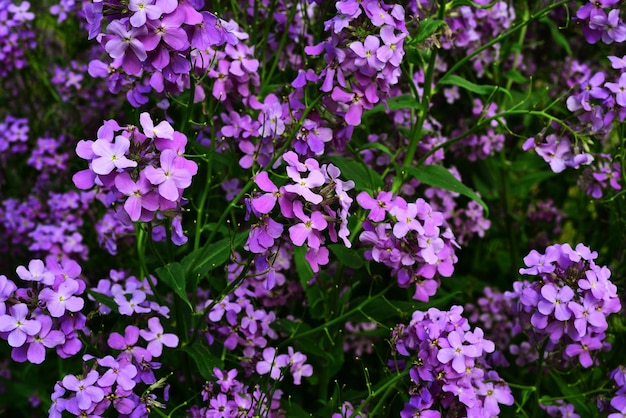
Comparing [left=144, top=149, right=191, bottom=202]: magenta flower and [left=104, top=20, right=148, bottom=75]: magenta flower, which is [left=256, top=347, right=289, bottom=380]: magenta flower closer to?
[left=144, top=149, right=191, bottom=202]: magenta flower

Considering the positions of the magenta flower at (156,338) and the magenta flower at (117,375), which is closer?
the magenta flower at (117,375)

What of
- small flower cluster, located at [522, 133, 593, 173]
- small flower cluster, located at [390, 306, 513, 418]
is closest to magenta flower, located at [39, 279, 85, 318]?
small flower cluster, located at [390, 306, 513, 418]

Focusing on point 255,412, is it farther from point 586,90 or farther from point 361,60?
point 586,90

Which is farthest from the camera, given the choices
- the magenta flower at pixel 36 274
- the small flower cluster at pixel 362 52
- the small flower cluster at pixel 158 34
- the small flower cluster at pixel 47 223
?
the small flower cluster at pixel 47 223

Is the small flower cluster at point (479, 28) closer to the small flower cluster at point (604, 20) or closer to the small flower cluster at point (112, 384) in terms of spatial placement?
the small flower cluster at point (604, 20)

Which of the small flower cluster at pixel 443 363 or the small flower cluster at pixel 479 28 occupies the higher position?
the small flower cluster at pixel 479 28

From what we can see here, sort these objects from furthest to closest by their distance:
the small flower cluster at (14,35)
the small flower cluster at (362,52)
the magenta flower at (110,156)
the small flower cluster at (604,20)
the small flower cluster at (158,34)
→ the small flower cluster at (14,35) < the small flower cluster at (604,20) < the small flower cluster at (362,52) < the small flower cluster at (158,34) < the magenta flower at (110,156)

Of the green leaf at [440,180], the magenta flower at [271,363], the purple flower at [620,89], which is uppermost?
the purple flower at [620,89]

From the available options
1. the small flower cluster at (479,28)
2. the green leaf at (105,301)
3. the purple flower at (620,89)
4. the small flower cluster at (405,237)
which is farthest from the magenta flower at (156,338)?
the purple flower at (620,89)

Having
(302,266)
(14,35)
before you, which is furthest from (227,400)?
(14,35)
